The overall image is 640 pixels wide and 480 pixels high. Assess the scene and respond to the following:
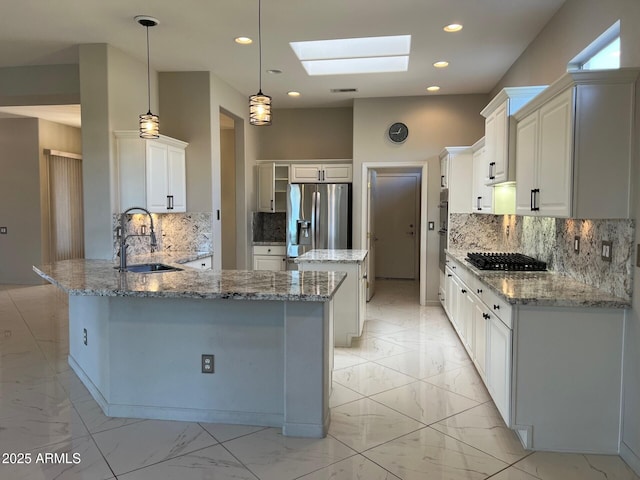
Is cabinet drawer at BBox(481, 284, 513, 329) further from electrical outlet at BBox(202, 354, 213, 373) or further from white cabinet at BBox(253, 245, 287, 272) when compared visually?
white cabinet at BBox(253, 245, 287, 272)

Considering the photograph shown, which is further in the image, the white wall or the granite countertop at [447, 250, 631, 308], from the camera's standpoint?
the white wall

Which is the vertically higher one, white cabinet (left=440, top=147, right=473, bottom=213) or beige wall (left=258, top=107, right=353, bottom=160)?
beige wall (left=258, top=107, right=353, bottom=160)

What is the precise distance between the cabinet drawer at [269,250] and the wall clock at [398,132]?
2.32 metres

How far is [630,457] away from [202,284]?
2617 mm

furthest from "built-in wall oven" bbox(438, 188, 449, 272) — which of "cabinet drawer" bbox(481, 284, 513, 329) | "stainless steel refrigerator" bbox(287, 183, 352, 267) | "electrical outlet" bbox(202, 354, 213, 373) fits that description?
"electrical outlet" bbox(202, 354, 213, 373)

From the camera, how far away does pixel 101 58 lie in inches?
178

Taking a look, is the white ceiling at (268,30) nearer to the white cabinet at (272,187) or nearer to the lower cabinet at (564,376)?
the white cabinet at (272,187)

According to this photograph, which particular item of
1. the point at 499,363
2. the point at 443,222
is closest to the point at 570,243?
the point at 499,363

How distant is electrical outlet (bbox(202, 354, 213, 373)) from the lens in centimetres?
294

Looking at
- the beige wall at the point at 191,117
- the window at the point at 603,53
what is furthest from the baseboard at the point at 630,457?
the beige wall at the point at 191,117

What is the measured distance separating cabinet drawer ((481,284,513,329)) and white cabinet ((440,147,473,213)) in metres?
2.54

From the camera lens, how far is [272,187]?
7.17 m

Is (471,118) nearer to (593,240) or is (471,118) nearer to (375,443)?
(593,240)

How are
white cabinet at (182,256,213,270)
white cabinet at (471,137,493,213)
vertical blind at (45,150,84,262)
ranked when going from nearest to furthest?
white cabinet at (471,137,493,213), white cabinet at (182,256,213,270), vertical blind at (45,150,84,262)
